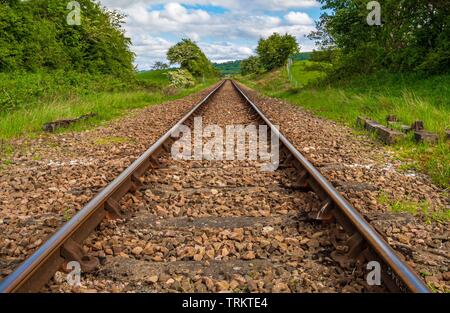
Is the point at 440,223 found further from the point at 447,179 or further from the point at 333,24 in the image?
the point at 333,24

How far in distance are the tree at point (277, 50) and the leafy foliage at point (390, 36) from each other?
38231mm

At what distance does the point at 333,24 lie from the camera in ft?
63.0

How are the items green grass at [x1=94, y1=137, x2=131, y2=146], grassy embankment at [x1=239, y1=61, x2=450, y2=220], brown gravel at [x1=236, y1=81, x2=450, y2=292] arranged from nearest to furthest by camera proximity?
1. brown gravel at [x1=236, y1=81, x2=450, y2=292]
2. grassy embankment at [x1=239, y1=61, x2=450, y2=220]
3. green grass at [x1=94, y1=137, x2=131, y2=146]

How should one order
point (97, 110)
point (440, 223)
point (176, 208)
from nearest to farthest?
point (440, 223) → point (176, 208) → point (97, 110)

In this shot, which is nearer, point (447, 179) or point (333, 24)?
point (447, 179)

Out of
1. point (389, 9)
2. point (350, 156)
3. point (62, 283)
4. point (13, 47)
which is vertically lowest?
point (62, 283)

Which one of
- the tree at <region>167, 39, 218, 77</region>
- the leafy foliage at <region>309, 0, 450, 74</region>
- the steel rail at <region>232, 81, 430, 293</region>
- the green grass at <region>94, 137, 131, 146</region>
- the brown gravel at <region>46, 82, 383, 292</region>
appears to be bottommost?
the brown gravel at <region>46, 82, 383, 292</region>

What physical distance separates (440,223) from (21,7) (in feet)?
58.1

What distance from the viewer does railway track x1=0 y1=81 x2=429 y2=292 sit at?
2.67 meters

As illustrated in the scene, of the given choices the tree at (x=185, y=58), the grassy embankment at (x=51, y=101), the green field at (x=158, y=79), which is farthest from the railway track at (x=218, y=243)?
the tree at (x=185, y=58)

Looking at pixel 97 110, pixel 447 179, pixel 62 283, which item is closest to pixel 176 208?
pixel 62 283

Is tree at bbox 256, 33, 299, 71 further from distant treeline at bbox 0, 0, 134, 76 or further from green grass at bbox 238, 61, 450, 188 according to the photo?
green grass at bbox 238, 61, 450, 188

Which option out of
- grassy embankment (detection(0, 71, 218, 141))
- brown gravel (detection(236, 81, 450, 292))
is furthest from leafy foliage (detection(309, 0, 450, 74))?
grassy embankment (detection(0, 71, 218, 141))

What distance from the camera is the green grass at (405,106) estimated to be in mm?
5750
